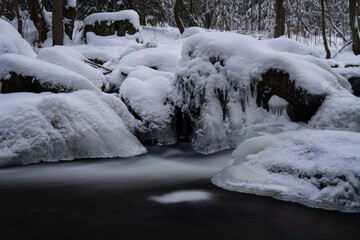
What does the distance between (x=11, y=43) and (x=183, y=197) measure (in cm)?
488

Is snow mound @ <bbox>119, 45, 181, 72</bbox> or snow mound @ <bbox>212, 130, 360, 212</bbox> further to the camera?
snow mound @ <bbox>119, 45, 181, 72</bbox>

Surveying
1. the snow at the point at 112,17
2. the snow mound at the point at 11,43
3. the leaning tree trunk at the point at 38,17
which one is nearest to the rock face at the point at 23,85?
the snow mound at the point at 11,43

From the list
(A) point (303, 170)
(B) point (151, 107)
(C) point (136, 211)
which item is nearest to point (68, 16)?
(B) point (151, 107)

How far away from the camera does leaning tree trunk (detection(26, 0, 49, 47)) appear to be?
1127 cm

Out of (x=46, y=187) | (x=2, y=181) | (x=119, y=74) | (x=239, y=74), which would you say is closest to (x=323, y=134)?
(x=239, y=74)

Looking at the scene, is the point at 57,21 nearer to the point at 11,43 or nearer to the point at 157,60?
the point at 11,43

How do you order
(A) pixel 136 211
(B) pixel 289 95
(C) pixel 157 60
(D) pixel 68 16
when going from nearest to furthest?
(A) pixel 136 211 → (B) pixel 289 95 → (C) pixel 157 60 → (D) pixel 68 16

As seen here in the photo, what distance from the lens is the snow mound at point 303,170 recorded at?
2.35 m

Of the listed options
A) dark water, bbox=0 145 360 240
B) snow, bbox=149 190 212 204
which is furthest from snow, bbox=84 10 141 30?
snow, bbox=149 190 212 204

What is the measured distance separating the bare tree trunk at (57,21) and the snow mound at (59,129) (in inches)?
235

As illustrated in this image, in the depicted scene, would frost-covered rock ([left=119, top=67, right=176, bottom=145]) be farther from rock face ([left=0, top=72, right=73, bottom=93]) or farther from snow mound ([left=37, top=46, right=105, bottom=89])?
rock face ([left=0, top=72, right=73, bottom=93])

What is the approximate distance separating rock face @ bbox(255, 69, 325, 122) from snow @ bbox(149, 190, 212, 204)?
2205mm

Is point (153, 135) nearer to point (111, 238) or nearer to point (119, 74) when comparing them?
point (119, 74)

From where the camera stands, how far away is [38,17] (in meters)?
11.7
